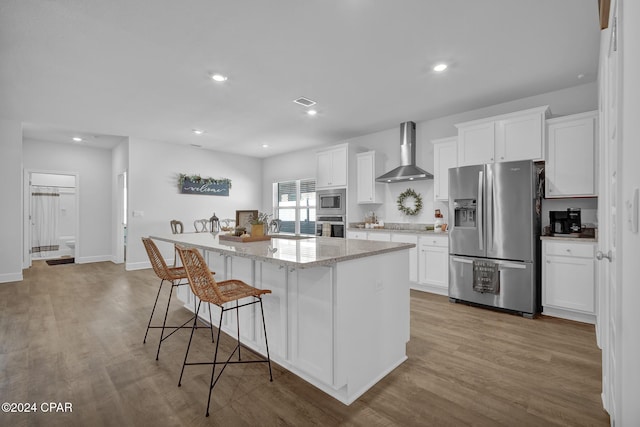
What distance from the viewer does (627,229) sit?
97 cm

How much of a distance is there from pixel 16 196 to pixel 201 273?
210 inches

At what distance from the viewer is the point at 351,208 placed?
219 inches

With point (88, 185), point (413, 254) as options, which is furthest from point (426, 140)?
point (88, 185)

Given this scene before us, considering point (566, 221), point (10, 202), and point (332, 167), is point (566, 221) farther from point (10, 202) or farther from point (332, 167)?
point (10, 202)

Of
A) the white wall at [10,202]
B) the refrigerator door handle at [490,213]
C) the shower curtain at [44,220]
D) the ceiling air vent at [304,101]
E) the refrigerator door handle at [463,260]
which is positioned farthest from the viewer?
the shower curtain at [44,220]

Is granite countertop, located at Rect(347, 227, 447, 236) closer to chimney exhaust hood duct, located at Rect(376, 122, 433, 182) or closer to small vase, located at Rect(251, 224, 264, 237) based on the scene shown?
chimney exhaust hood duct, located at Rect(376, 122, 433, 182)

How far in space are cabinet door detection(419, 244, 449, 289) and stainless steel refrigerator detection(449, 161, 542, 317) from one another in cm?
23

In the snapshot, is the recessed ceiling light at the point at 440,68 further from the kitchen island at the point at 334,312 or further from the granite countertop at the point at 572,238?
the granite countertop at the point at 572,238

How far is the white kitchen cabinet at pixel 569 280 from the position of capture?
3150mm

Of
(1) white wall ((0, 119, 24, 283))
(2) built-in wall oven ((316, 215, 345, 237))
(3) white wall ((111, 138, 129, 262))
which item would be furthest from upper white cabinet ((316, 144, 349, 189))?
(1) white wall ((0, 119, 24, 283))

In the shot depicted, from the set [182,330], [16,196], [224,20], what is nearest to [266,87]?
[224,20]

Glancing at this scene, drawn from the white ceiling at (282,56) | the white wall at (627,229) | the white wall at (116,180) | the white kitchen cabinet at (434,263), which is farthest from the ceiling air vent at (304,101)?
the white wall at (116,180)

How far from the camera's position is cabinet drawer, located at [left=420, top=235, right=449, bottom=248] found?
13.9ft

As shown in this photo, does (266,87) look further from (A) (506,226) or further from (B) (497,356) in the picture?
(B) (497,356)
